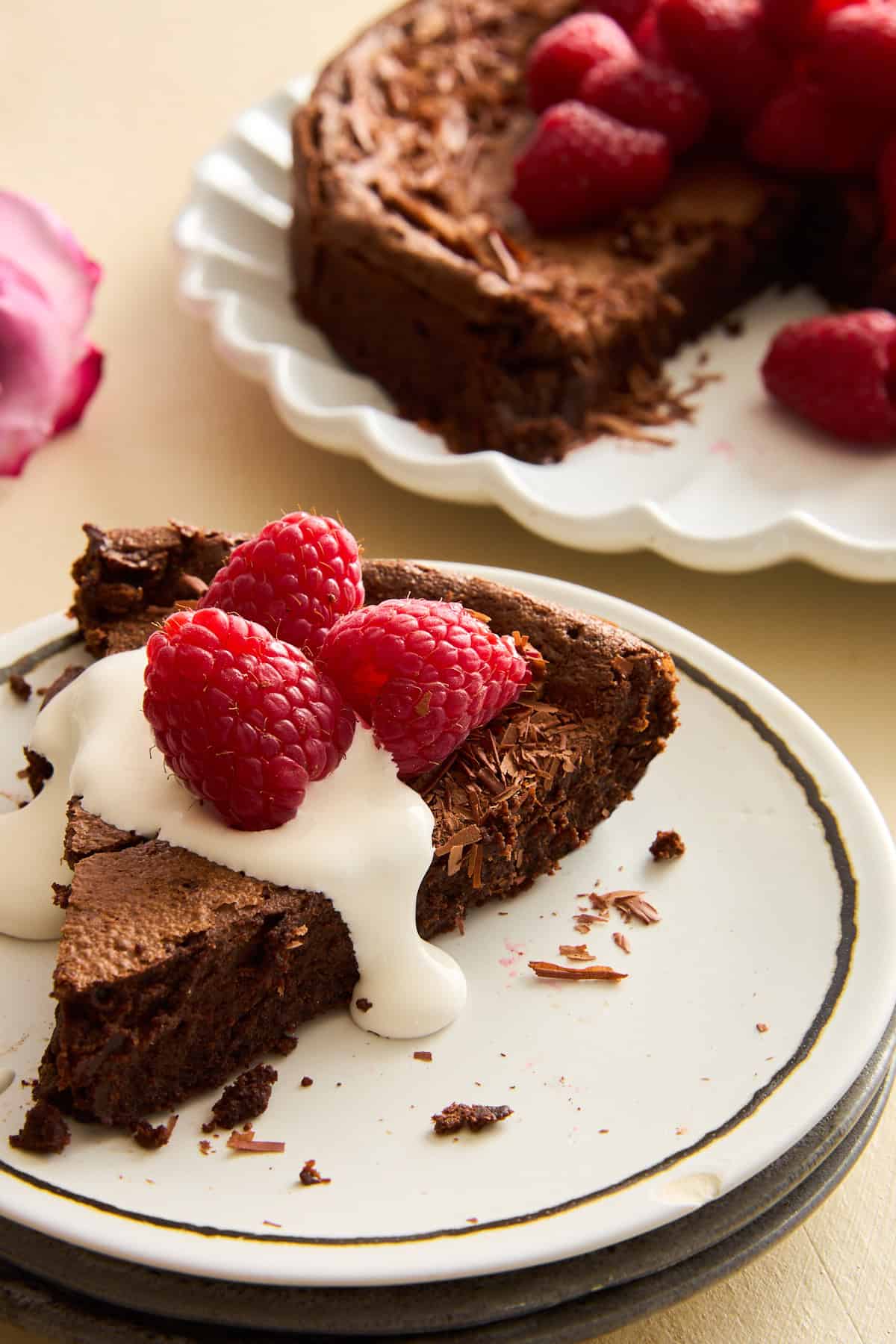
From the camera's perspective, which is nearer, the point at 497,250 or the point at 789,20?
the point at 497,250

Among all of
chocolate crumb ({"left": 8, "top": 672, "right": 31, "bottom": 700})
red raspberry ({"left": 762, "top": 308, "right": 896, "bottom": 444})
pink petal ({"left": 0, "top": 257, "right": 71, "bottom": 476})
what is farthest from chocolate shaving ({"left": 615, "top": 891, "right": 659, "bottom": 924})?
pink petal ({"left": 0, "top": 257, "right": 71, "bottom": 476})

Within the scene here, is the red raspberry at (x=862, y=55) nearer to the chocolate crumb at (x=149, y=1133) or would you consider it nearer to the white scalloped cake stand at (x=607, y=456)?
the white scalloped cake stand at (x=607, y=456)

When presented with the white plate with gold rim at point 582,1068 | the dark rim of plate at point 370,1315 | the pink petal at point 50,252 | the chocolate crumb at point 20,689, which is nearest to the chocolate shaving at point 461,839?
the white plate with gold rim at point 582,1068

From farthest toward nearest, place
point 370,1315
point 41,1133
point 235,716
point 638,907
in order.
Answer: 1. point 638,907
2. point 235,716
3. point 41,1133
4. point 370,1315

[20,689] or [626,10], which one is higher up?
[626,10]

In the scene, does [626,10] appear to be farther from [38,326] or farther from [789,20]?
[38,326]

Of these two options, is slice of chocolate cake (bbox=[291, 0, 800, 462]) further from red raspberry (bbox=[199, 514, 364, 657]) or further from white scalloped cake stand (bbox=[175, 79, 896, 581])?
red raspberry (bbox=[199, 514, 364, 657])

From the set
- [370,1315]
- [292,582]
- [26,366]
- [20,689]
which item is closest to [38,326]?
[26,366]

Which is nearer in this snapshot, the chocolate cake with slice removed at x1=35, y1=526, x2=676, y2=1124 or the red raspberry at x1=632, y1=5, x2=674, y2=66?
the chocolate cake with slice removed at x1=35, y1=526, x2=676, y2=1124
